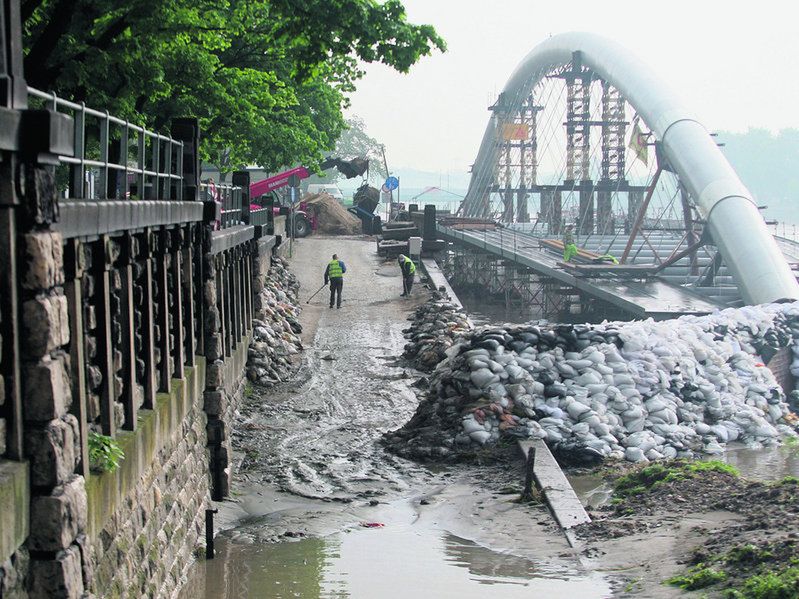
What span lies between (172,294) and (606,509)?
19.5 ft

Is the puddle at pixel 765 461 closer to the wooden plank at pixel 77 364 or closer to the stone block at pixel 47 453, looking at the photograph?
the wooden plank at pixel 77 364

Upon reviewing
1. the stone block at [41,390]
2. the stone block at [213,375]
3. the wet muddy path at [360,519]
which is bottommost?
the wet muddy path at [360,519]

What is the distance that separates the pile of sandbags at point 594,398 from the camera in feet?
59.3

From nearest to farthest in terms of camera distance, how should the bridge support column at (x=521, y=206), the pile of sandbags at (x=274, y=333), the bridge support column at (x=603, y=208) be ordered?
the pile of sandbags at (x=274, y=333)
the bridge support column at (x=603, y=208)
the bridge support column at (x=521, y=206)

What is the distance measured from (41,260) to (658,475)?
1055cm

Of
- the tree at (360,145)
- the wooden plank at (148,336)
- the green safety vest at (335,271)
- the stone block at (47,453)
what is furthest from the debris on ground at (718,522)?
the tree at (360,145)

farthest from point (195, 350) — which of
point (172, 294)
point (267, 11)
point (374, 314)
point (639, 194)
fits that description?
point (639, 194)

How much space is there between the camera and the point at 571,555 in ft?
39.8

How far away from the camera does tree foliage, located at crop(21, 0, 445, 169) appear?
49.0 ft

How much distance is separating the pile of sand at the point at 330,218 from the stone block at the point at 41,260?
5048 centimetres

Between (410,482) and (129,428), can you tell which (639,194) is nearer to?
(410,482)

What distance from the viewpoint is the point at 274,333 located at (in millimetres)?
26125

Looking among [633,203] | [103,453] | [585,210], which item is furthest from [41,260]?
[633,203]

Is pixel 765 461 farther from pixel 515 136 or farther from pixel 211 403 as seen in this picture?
pixel 515 136
